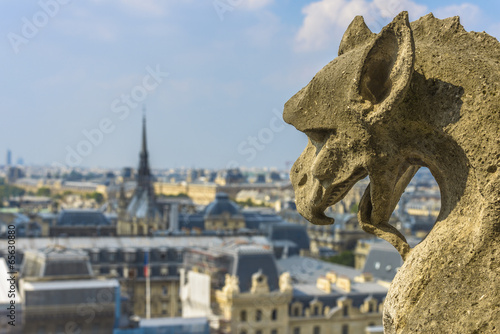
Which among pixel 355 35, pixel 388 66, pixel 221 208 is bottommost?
pixel 221 208

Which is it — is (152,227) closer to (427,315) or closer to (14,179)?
(427,315)

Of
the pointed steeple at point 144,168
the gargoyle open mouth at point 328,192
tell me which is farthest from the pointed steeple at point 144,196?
the gargoyle open mouth at point 328,192

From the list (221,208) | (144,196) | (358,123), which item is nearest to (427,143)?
(358,123)

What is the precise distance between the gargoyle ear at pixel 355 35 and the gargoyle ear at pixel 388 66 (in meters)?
0.35

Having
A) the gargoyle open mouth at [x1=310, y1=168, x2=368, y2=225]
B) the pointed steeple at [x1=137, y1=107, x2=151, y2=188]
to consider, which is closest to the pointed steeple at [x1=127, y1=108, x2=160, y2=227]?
the pointed steeple at [x1=137, y1=107, x2=151, y2=188]

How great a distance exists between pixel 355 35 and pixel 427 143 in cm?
62

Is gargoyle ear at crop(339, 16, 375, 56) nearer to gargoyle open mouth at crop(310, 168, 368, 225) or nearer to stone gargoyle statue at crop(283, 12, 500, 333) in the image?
stone gargoyle statue at crop(283, 12, 500, 333)

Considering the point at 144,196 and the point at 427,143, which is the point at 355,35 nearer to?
the point at 427,143

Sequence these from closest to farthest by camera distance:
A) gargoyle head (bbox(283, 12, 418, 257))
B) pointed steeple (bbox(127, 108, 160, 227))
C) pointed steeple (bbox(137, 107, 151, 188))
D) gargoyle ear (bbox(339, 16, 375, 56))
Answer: gargoyle head (bbox(283, 12, 418, 257)) < gargoyle ear (bbox(339, 16, 375, 56)) < pointed steeple (bbox(127, 108, 160, 227)) < pointed steeple (bbox(137, 107, 151, 188))

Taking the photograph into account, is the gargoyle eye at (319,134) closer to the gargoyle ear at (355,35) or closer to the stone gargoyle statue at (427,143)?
the stone gargoyle statue at (427,143)

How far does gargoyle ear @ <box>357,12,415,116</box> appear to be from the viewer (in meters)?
2.79

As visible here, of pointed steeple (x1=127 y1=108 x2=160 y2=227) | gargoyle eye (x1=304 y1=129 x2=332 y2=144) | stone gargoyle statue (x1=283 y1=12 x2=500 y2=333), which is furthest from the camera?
pointed steeple (x1=127 y1=108 x2=160 y2=227)

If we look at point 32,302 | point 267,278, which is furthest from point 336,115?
point 267,278

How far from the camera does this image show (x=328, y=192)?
3.21m
